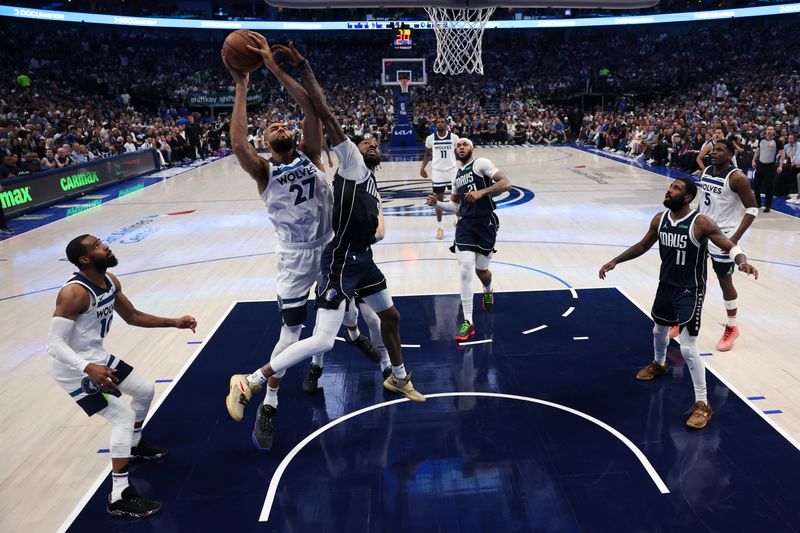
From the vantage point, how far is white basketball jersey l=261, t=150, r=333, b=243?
4.16m

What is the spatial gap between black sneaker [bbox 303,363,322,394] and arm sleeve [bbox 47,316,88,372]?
1905 millimetres

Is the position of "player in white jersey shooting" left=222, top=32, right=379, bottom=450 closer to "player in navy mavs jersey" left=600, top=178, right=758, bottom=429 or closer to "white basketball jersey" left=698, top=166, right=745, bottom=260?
"player in navy mavs jersey" left=600, top=178, right=758, bottom=429

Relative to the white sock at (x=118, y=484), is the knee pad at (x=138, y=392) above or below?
above

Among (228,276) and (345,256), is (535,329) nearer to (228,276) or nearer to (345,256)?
(345,256)

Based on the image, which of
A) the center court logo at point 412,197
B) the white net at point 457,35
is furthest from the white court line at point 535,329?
the white net at point 457,35

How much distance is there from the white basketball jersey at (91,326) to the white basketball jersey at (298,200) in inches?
44.4

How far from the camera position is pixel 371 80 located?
3747 cm

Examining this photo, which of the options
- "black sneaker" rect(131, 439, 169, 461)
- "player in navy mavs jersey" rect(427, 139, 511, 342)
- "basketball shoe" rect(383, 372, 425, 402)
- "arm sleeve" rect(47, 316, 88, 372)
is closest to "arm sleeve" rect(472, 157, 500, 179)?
"player in navy mavs jersey" rect(427, 139, 511, 342)

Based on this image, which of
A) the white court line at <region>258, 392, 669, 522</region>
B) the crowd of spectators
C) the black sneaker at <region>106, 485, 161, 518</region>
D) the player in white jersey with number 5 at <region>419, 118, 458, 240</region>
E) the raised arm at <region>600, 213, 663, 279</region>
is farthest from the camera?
the crowd of spectators

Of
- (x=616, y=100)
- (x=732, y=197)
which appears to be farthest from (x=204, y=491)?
(x=616, y=100)

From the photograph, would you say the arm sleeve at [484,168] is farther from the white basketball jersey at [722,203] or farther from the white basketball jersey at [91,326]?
the white basketball jersey at [91,326]

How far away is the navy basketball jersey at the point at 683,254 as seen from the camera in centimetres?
448

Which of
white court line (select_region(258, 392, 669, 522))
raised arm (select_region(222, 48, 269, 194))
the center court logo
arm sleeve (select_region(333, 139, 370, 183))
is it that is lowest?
the center court logo

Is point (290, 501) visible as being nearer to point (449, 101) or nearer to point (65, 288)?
point (65, 288)
